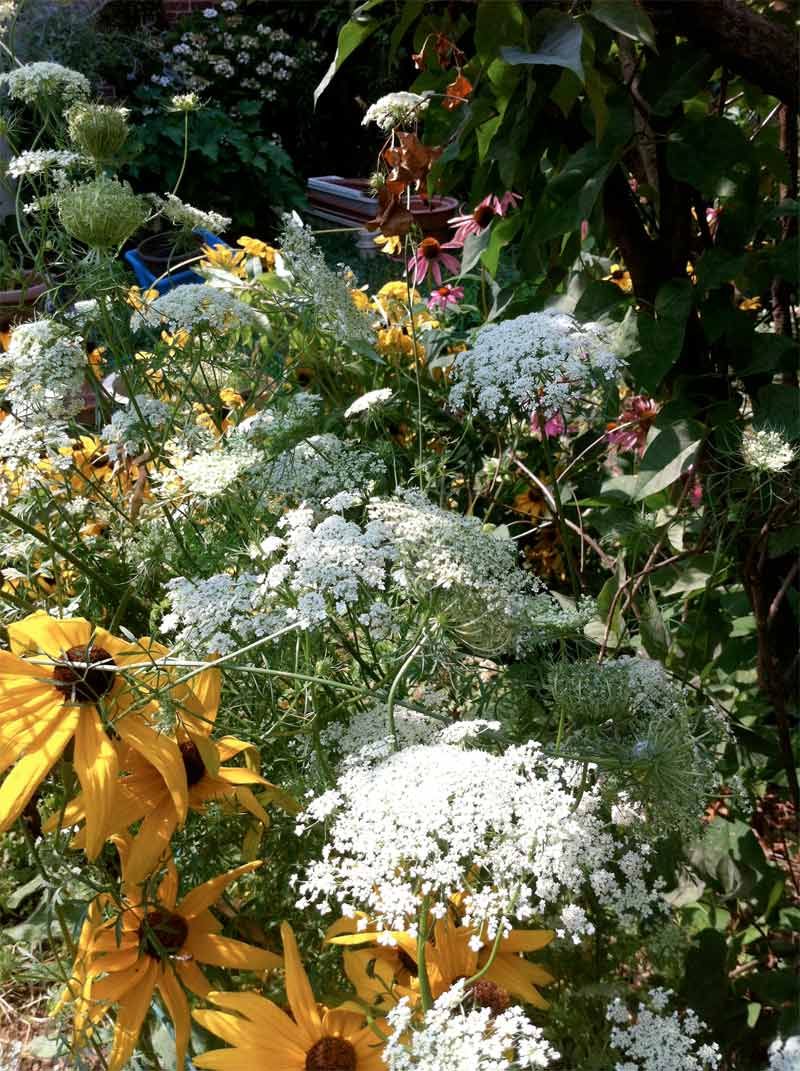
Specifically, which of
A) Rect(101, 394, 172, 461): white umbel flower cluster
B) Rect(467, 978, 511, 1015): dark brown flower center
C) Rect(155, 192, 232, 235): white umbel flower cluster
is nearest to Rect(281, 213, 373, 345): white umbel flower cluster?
Rect(155, 192, 232, 235): white umbel flower cluster

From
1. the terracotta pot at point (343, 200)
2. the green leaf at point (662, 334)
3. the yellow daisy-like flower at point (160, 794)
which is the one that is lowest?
the terracotta pot at point (343, 200)

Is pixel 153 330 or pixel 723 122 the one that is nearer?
pixel 723 122

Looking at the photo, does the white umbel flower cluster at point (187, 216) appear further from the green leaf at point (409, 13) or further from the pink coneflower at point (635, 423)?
the pink coneflower at point (635, 423)

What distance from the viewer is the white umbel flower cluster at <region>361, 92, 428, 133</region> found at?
140 cm

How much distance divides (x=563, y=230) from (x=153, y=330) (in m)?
0.56

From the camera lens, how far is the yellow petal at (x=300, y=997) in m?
0.88

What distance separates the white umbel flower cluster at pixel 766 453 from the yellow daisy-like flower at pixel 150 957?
2.14 ft

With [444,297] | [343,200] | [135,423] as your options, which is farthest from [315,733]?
[343,200]

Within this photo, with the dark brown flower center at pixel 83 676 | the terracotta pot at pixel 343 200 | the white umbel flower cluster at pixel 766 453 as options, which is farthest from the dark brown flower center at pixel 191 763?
the terracotta pot at pixel 343 200

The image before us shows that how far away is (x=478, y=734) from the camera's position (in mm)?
937

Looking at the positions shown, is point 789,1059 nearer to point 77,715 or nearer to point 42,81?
point 77,715

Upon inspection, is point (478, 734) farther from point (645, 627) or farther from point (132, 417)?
point (132, 417)

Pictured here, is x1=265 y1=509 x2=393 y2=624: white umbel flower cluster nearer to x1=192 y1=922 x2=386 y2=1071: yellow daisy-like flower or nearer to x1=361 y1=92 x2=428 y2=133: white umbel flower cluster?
x1=192 y1=922 x2=386 y2=1071: yellow daisy-like flower

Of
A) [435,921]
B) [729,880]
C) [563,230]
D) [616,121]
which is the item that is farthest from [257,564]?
[729,880]
